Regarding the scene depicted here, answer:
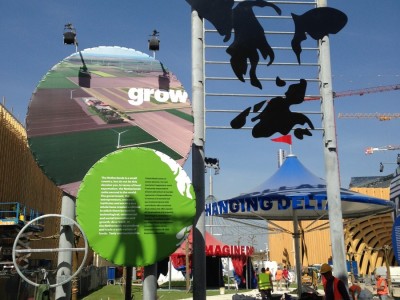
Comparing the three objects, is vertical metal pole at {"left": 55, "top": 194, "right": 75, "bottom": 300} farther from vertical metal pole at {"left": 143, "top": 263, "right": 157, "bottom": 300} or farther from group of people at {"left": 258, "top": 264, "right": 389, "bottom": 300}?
group of people at {"left": 258, "top": 264, "right": 389, "bottom": 300}

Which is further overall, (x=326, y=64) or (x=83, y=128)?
(x=326, y=64)

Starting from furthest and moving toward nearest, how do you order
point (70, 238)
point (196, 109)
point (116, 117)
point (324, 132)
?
point (324, 132)
point (196, 109)
point (116, 117)
point (70, 238)

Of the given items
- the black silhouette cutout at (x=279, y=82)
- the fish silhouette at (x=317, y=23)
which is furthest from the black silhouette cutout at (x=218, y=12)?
the fish silhouette at (x=317, y=23)

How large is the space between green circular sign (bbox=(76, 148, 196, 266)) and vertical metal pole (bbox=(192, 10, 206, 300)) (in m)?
1.78

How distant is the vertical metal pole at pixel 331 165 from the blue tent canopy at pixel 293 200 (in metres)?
1.72

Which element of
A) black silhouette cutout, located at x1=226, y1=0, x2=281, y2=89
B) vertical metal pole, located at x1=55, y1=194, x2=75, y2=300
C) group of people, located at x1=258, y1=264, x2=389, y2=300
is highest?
black silhouette cutout, located at x1=226, y1=0, x2=281, y2=89

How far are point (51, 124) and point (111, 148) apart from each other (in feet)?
3.24

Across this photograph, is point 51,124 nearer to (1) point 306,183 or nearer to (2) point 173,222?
(2) point 173,222

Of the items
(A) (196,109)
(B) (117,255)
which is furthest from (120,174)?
(A) (196,109)

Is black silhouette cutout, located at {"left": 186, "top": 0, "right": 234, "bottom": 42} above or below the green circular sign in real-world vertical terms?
above

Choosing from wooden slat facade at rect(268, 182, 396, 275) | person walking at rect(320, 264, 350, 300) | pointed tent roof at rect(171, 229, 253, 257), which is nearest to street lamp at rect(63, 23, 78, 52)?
person walking at rect(320, 264, 350, 300)

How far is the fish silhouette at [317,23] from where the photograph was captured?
8836 millimetres

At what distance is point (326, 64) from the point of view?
8859 mm

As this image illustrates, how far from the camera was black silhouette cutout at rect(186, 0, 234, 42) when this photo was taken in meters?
8.29
